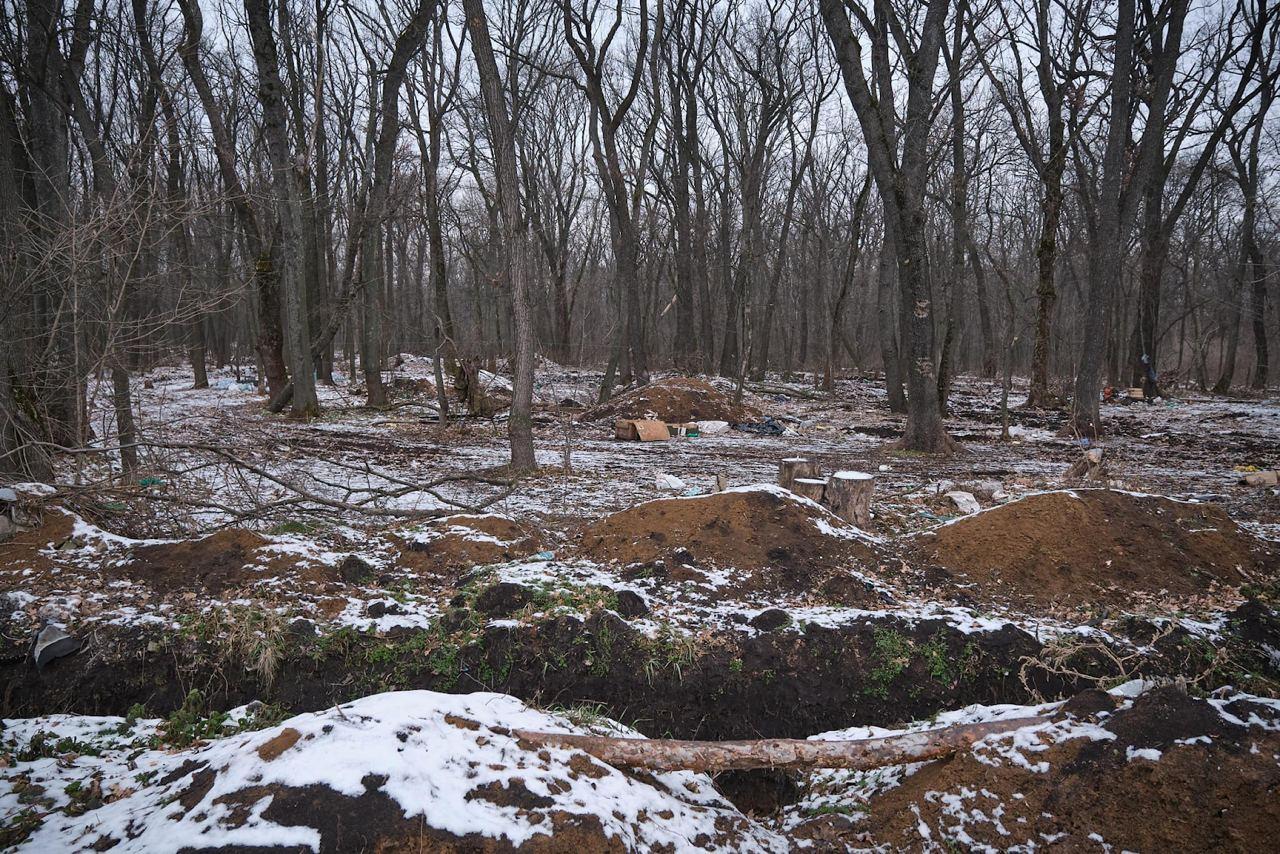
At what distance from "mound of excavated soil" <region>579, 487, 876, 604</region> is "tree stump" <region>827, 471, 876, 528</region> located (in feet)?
1.35

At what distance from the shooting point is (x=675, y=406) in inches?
536

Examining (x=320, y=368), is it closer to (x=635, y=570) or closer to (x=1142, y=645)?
(x=635, y=570)

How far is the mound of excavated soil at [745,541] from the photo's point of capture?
488 centimetres

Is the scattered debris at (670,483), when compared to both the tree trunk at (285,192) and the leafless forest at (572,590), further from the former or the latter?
the tree trunk at (285,192)

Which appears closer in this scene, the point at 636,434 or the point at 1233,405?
the point at 636,434

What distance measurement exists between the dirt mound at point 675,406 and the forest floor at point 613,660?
586 cm

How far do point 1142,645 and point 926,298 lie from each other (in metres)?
6.47

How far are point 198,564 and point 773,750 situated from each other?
4.16 meters

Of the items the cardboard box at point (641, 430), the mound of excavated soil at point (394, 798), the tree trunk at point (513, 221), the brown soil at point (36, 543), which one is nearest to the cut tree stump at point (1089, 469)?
the tree trunk at point (513, 221)

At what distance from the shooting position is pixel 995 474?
8.37m

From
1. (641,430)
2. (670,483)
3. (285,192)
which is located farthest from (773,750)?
(285,192)

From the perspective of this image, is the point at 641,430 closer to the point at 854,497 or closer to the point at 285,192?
the point at 854,497

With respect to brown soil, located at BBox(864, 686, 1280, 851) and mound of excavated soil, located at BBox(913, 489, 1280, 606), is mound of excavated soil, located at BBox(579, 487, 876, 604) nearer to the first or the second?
mound of excavated soil, located at BBox(913, 489, 1280, 606)

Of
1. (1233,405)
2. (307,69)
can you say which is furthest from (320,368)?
(1233,405)
